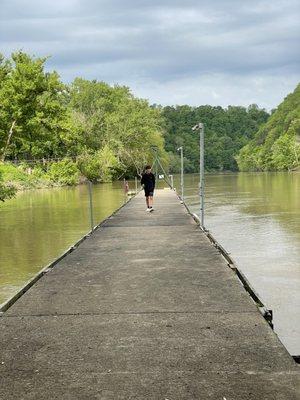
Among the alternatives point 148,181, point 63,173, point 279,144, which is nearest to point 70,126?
point 63,173

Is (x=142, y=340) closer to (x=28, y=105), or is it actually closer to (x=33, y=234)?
(x=33, y=234)

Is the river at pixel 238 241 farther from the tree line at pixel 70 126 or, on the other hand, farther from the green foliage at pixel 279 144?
the green foliage at pixel 279 144

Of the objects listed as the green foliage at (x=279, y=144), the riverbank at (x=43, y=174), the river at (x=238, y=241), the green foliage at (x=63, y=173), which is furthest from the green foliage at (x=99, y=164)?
the green foliage at (x=279, y=144)

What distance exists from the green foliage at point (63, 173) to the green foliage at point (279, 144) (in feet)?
222

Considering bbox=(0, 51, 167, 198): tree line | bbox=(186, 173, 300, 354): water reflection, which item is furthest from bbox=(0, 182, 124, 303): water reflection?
bbox=(0, 51, 167, 198): tree line

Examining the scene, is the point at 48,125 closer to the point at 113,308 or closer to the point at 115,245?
the point at 115,245

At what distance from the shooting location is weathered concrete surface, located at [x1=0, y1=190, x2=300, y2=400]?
4219 millimetres

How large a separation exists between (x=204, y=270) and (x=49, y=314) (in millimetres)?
3412

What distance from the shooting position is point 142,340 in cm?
531

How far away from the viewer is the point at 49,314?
6344 millimetres

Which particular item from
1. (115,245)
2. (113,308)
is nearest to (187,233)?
(115,245)

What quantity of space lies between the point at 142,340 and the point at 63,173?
190 feet

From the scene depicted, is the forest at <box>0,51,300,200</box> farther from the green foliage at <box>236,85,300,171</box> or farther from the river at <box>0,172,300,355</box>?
the river at <box>0,172,300,355</box>

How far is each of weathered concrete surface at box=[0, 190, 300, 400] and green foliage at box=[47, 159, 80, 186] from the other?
5288 cm
